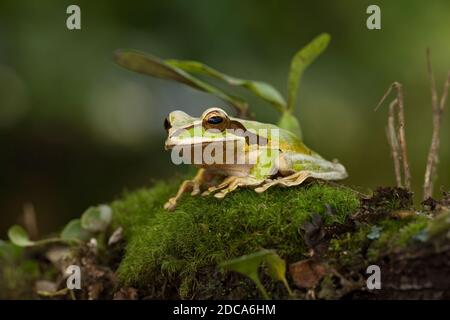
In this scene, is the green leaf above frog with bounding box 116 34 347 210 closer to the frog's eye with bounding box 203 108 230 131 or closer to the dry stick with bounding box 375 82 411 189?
the frog's eye with bounding box 203 108 230 131

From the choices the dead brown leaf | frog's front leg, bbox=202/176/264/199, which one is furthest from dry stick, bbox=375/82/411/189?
the dead brown leaf

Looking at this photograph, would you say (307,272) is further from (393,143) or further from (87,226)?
(87,226)

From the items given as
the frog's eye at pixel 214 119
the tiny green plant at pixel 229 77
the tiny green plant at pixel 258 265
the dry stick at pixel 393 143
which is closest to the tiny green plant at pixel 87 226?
the tiny green plant at pixel 229 77

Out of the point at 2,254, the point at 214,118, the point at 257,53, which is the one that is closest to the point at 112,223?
the point at 2,254

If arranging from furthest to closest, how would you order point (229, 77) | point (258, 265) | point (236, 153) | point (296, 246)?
1. point (229, 77)
2. point (236, 153)
3. point (296, 246)
4. point (258, 265)

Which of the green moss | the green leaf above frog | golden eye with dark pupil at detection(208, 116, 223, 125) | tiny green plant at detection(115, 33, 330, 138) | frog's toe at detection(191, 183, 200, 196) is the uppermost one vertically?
tiny green plant at detection(115, 33, 330, 138)

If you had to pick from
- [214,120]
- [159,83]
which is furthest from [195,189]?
[159,83]
